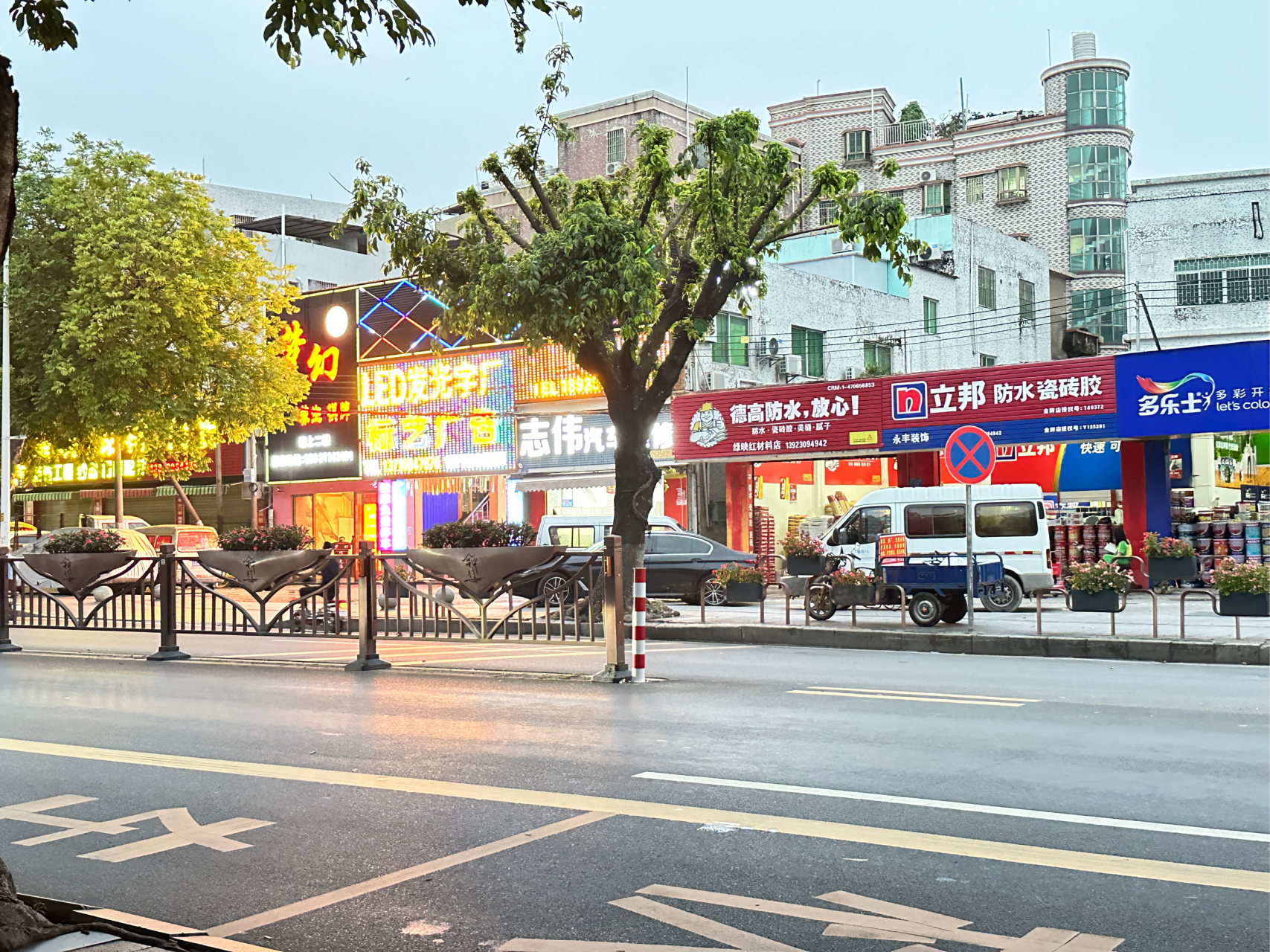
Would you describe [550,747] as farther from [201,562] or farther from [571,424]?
[571,424]

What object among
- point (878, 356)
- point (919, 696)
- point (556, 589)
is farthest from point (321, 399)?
point (919, 696)

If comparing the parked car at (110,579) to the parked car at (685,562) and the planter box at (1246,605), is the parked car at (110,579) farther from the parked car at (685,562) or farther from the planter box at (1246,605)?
the planter box at (1246,605)

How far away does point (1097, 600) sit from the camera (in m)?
16.7

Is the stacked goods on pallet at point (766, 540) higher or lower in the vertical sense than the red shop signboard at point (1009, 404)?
lower

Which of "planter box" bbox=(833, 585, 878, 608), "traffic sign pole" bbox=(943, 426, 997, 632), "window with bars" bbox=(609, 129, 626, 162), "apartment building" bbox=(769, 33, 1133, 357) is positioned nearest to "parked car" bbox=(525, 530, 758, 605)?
"planter box" bbox=(833, 585, 878, 608)

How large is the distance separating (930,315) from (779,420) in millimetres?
13478

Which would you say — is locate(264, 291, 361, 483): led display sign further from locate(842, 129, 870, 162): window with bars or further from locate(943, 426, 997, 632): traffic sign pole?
locate(842, 129, 870, 162): window with bars

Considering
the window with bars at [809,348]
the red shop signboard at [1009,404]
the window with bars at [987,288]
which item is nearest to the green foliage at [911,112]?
the window with bars at [987,288]

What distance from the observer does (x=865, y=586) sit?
58.0ft

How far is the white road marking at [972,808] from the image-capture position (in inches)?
220

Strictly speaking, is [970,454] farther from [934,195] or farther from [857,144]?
[857,144]

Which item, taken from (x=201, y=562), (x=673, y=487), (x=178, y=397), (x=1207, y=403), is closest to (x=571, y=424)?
(x=673, y=487)

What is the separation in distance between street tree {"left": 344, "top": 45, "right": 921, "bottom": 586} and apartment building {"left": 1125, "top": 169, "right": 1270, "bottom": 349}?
20673mm

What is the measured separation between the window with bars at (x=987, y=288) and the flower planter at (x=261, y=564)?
32.1 metres
